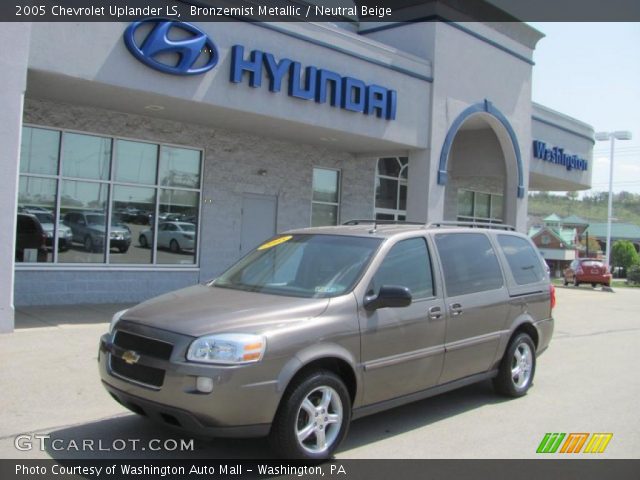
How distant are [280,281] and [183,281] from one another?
8.21 meters

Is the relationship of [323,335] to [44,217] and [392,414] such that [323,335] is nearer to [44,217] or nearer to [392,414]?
[392,414]

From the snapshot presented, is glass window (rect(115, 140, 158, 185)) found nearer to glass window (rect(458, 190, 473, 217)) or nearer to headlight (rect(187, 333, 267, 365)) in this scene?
headlight (rect(187, 333, 267, 365))

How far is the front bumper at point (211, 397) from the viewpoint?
13.6ft

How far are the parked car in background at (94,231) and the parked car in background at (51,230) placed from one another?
102 millimetres

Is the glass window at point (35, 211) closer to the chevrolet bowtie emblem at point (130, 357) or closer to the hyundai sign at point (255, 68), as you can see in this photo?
the hyundai sign at point (255, 68)

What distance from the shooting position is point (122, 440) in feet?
16.5

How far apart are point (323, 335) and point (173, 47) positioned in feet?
22.0

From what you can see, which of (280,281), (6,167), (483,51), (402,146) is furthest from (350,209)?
(280,281)

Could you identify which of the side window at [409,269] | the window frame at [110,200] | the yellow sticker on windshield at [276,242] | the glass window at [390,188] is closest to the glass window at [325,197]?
the glass window at [390,188]

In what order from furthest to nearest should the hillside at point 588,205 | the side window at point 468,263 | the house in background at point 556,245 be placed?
the hillside at point 588,205 < the house in background at point 556,245 < the side window at point 468,263

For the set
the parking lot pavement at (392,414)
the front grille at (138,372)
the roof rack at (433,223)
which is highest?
the roof rack at (433,223)

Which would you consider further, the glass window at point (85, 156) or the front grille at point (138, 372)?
the glass window at point (85, 156)

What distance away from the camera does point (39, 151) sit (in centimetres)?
1111

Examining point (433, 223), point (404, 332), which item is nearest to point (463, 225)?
point (433, 223)
